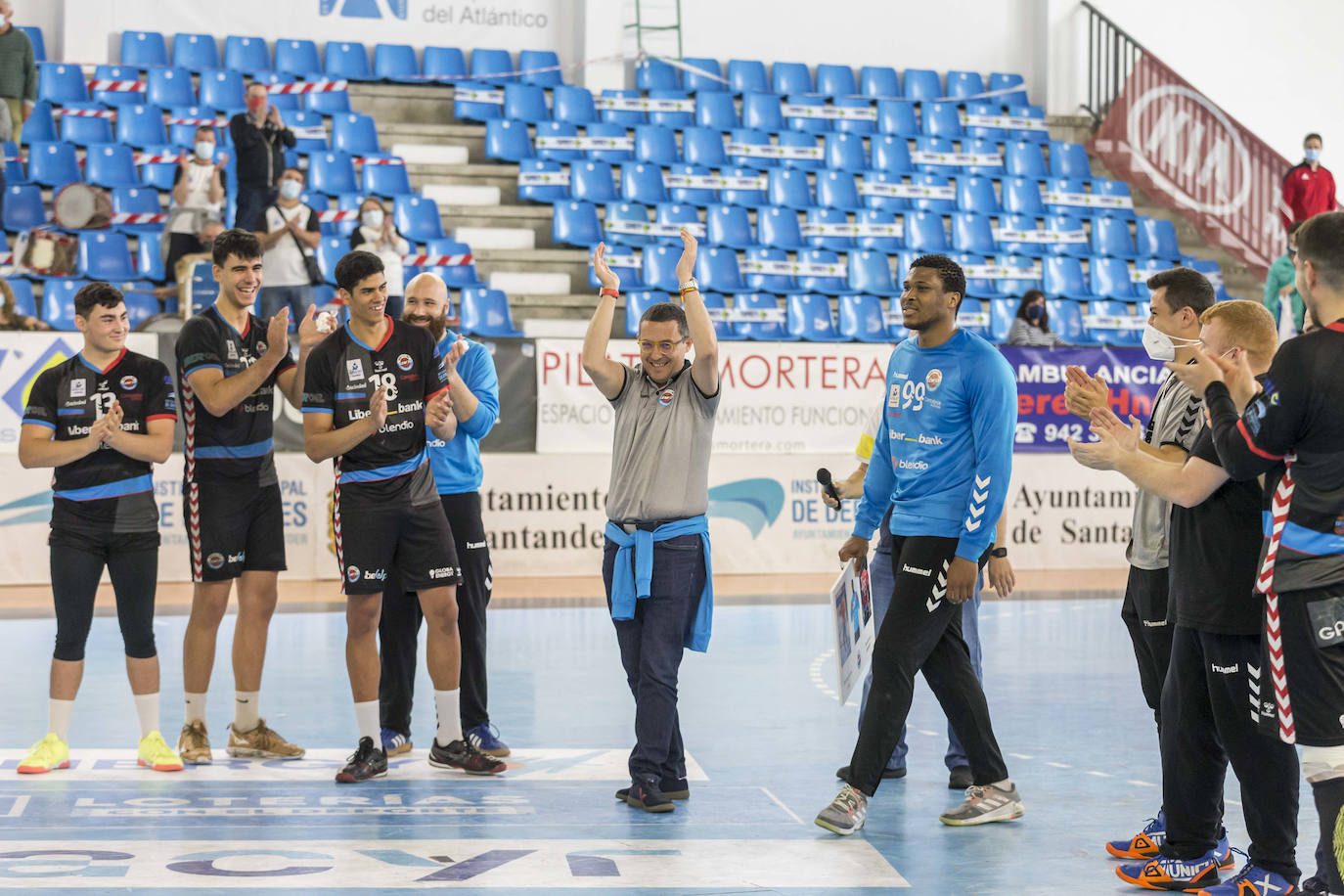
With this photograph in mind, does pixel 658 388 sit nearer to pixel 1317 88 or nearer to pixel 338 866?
pixel 338 866

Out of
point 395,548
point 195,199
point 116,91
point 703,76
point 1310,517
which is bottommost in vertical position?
point 395,548

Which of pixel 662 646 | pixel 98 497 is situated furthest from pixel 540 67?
pixel 662 646

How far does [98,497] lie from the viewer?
20.2 ft

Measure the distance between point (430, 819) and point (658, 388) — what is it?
182 cm

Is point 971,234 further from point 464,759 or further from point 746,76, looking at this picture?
point 464,759

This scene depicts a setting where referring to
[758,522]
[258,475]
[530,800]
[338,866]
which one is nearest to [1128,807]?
[530,800]

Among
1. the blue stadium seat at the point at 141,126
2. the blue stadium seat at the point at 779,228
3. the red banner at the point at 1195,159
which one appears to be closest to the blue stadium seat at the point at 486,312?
the blue stadium seat at the point at 779,228

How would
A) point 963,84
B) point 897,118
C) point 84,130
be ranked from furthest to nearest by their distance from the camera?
point 963,84
point 897,118
point 84,130

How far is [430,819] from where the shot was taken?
532 cm

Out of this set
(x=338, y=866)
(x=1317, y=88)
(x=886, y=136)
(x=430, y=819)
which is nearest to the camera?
(x=338, y=866)

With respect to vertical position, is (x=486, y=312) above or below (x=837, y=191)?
below

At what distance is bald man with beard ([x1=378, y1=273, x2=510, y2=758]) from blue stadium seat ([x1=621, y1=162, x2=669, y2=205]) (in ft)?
37.2

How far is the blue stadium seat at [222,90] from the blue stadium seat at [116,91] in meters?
0.75

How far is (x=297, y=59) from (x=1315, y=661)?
53.7 feet
